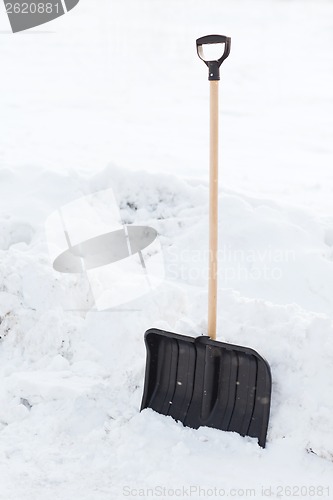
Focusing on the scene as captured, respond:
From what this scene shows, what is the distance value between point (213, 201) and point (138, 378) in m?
0.95

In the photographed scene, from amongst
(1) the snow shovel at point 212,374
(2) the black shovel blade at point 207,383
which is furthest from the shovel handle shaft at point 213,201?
(2) the black shovel blade at point 207,383

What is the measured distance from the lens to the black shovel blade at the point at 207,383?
258 cm

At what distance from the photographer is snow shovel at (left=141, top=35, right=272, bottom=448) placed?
254cm

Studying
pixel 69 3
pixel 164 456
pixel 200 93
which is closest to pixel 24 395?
pixel 164 456

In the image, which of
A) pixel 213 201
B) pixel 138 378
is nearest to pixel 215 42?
pixel 213 201

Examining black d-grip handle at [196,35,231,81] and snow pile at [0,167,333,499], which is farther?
black d-grip handle at [196,35,231,81]

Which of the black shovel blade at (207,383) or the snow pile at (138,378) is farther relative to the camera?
the black shovel blade at (207,383)

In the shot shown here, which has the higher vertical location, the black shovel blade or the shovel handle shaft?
the shovel handle shaft

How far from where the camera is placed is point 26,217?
13.5 ft

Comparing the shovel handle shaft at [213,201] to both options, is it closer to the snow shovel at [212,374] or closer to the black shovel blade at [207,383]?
the snow shovel at [212,374]

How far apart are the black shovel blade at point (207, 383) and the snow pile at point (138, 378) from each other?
54 mm

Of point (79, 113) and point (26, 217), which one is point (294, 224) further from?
point (79, 113)

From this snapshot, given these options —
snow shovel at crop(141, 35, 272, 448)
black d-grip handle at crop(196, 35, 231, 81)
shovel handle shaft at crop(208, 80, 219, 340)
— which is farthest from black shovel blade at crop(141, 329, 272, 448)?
black d-grip handle at crop(196, 35, 231, 81)

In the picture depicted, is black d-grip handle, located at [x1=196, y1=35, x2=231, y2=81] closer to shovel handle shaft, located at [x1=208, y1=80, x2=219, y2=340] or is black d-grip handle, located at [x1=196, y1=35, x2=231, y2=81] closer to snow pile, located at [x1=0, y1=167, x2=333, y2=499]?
shovel handle shaft, located at [x1=208, y1=80, x2=219, y2=340]
